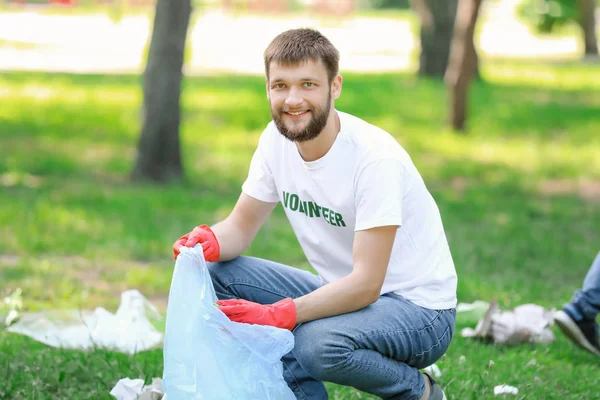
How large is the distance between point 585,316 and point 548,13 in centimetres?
2254

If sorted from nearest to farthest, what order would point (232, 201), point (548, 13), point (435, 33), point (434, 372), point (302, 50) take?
point (302, 50), point (434, 372), point (232, 201), point (435, 33), point (548, 13)

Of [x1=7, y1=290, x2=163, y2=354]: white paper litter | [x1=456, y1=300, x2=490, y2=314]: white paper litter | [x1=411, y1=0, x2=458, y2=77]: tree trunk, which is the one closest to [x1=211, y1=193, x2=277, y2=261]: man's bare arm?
[x1=7, y1=290, x2=163, y2=354]: white paper litter

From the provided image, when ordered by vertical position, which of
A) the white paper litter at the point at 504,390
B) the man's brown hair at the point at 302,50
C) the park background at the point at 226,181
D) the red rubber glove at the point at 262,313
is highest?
the man's brown hair at the point at 302,50

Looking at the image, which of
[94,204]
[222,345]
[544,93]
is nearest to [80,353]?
[222,345]

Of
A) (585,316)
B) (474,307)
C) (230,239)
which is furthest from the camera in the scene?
(474,307)

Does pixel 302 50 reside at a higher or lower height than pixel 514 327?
higher

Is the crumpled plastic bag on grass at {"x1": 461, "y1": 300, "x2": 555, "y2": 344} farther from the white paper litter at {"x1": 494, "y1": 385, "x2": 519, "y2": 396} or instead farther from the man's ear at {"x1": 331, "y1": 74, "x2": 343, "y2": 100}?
the man's ear at {"x1": 331, "y1": 74, "x2": 343, "y2": 100}

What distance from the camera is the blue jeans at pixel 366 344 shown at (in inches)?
107

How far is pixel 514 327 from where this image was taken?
3.99 metres

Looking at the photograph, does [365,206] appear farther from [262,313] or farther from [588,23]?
[588,23]

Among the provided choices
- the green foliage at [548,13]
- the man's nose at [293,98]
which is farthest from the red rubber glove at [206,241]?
the green foliage at [548,13]

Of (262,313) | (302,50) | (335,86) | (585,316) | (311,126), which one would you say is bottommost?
(585,316)

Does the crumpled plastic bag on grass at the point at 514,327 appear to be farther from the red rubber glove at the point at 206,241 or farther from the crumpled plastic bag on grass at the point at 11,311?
the crumpled plastic bag on grass at the point at 11,311

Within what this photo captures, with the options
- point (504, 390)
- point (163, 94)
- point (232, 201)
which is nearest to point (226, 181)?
point (232, 201)
